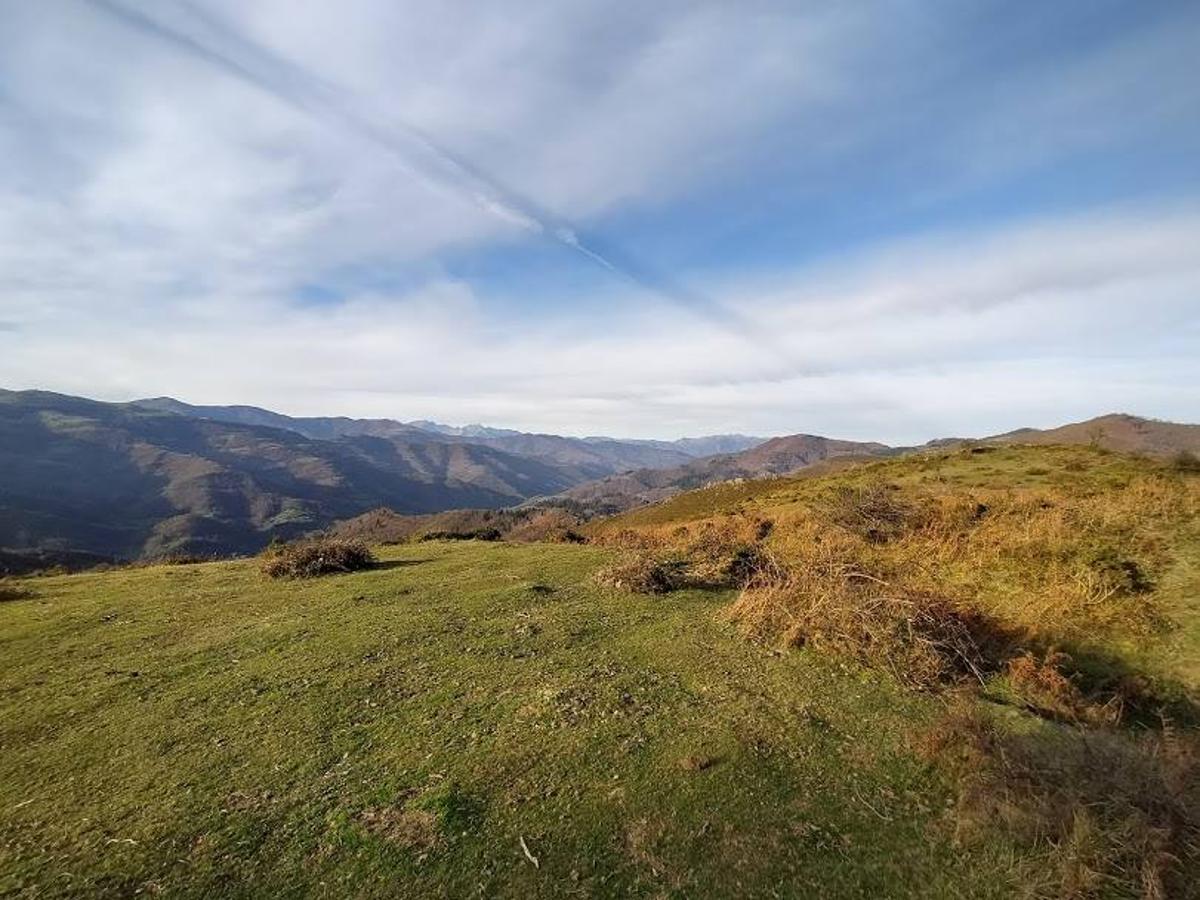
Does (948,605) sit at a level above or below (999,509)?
below

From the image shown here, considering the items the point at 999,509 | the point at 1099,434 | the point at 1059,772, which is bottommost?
the point at 1059,772

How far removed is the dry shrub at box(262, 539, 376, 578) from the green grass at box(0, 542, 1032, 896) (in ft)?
17.4

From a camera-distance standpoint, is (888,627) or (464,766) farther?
(888,627)

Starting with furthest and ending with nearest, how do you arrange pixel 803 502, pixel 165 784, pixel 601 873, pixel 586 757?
pixel 803 502, pixel 586 757, pixel 165 784, pixel 601 873

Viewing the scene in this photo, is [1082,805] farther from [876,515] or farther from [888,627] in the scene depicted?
[876,515]

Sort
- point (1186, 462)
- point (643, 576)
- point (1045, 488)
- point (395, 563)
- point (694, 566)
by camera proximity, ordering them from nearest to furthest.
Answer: point (643, 576)
point (694, 566)
point (1045, 488)
point (395, 563)
point (1186, 462)

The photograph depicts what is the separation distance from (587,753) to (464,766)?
1.20 m

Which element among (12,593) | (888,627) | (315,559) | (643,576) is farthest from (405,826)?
(12,593)

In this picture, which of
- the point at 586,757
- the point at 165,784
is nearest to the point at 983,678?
the point at 586,757

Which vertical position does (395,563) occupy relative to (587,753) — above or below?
below

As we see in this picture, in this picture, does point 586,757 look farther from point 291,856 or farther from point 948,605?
point 948,605

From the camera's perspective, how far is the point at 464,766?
21.2 ft

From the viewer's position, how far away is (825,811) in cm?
579

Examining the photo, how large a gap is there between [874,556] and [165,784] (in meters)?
13.0
